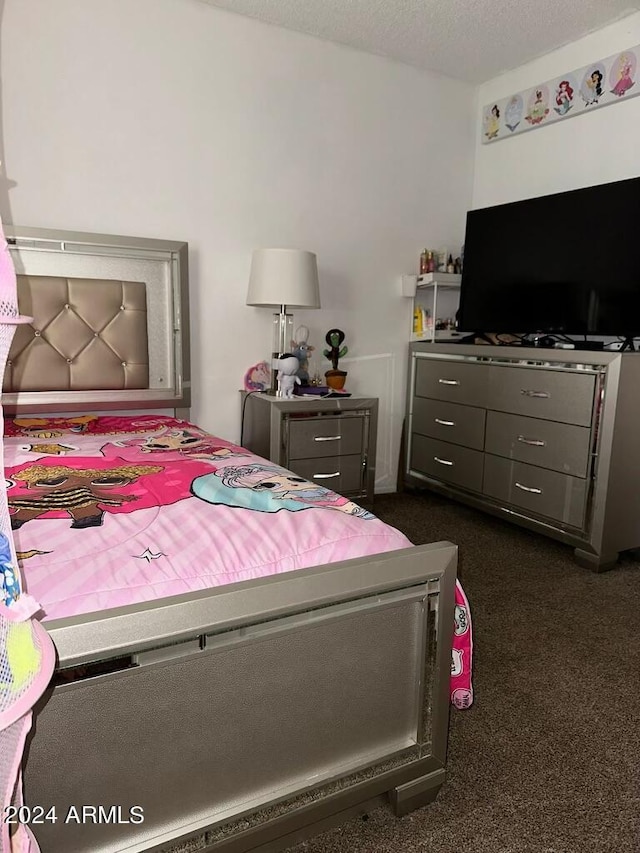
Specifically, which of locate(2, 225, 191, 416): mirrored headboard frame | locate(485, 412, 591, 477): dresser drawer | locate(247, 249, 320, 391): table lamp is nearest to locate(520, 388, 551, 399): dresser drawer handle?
locate(485, 412, 591, 477): dresser drawer

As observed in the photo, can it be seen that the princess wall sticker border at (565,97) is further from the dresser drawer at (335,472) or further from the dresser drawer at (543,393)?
the dresser drawer at (335,472)

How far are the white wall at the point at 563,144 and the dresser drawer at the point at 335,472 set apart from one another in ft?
6.35

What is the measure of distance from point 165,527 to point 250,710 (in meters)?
0.44

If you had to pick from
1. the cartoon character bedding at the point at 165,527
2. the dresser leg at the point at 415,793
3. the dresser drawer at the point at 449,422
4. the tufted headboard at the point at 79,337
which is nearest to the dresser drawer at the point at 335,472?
the dresser drawer at the point at 449,422

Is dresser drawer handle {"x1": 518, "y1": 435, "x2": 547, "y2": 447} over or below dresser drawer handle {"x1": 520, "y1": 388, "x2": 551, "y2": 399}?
below

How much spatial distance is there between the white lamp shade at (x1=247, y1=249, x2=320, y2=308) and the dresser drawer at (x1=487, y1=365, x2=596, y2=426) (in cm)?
106

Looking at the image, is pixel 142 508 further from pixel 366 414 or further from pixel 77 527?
pixel 366 414

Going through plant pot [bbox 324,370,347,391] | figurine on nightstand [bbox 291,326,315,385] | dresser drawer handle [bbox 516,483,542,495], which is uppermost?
figurine on nightstand [bbox 291,326,315,385]

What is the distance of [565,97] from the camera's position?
3.33 m

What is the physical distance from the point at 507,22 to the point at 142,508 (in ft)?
10.1

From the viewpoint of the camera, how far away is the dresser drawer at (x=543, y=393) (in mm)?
2705

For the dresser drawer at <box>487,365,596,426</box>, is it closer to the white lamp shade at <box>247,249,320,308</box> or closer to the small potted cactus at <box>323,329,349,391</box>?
the small potted cactus at <box>323,329,349,391</box>

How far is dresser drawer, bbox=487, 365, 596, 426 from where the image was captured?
271cm

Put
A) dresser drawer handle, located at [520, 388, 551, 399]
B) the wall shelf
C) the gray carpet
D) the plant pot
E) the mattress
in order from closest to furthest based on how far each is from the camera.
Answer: the mattress < the gray carpet < dresser drawer handle, located at [520, 388, 551, 399] < the plant pot < the wall shelf
